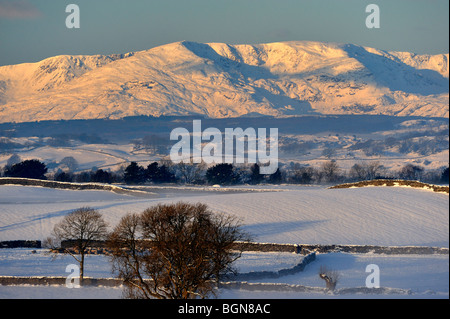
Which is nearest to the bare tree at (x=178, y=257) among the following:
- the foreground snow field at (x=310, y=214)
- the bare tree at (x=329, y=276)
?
the bare tree at (x=329, y=276)

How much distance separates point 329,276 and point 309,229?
1463 cm

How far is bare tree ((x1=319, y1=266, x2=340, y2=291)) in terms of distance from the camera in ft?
115

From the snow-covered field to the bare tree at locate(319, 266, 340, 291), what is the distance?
1.33 ft

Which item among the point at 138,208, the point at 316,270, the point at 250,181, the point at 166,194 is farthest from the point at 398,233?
the point at 250,181

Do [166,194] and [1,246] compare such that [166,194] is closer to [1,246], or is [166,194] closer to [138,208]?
[138,208]

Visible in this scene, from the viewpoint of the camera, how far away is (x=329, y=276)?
36.8 meters

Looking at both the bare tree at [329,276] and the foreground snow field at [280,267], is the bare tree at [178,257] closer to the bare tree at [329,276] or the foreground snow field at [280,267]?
the foreground snow field at [280,267]

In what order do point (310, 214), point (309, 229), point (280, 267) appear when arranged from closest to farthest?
point (280, 267), point (309, 229), point (310, 214)

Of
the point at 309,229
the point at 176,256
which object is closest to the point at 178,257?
the point at 176,256

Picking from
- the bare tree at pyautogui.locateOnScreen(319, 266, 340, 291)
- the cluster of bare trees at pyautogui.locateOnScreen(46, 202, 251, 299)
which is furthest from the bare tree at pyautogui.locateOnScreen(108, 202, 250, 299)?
the bare tree at pyautogui.locateOnScreen(319, 266, 340, 291)

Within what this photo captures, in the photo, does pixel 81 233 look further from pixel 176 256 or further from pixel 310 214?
pixel 310 214

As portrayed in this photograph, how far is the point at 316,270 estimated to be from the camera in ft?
133

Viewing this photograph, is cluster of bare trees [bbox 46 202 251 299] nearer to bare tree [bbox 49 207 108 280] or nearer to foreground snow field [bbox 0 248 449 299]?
A: foreground snow field [bbox 0 248 449 299]

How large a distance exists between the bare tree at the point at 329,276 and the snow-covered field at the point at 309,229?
1.33ft
